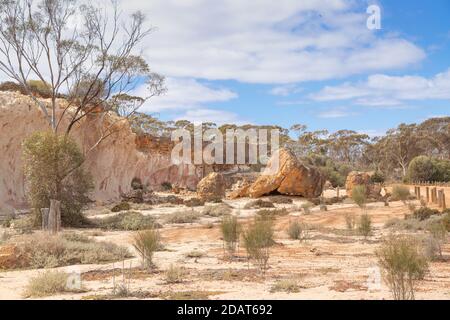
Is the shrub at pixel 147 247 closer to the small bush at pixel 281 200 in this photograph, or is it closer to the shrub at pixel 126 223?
the shrub at pixel 126 223

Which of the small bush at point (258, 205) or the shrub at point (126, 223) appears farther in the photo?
the small bush at point (258, 205)

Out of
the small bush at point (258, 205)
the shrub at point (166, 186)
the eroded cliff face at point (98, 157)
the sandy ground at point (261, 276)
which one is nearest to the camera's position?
the sandy ground at point (261, 276)

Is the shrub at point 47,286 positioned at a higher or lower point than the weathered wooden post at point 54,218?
lower

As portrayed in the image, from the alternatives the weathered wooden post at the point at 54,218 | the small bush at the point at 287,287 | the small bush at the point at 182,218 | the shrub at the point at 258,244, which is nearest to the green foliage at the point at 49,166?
the weathered wooden post at the point at 54,218

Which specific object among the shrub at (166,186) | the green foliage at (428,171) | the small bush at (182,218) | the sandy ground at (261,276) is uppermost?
the green foliage at (428,171)

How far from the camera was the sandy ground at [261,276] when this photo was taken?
7195 mm

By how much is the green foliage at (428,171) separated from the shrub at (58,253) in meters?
34.5

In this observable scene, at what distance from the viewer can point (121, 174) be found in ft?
114

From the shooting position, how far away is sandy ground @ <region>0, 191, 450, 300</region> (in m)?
7.20

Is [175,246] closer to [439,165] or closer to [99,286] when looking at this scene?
[99,286]

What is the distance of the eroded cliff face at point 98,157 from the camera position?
23.2 meters

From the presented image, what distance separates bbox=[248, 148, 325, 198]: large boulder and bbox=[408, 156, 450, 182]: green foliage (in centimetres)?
1511

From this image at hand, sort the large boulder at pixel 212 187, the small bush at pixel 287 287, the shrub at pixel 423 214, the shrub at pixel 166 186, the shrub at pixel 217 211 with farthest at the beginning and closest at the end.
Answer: the shrub at pixel 166 186, the large boulder at pixel 212 187, the shrub at pixel 217 211, the shrub at pixel 423 214, the small bush at pixel 287 287
